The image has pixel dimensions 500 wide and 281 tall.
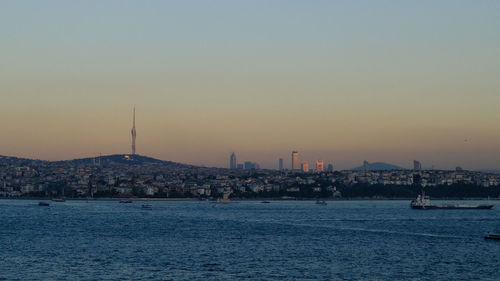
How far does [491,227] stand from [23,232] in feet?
175

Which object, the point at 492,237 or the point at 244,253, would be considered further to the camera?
the point at 492,237

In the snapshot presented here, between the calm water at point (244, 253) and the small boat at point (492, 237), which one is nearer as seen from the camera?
the calm water at point (244, 253)

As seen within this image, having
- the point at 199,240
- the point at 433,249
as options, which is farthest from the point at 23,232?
the point at 433,249

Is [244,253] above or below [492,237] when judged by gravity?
below

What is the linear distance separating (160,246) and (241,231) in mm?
19120

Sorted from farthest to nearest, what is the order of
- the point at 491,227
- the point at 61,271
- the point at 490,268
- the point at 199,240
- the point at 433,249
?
1. the point at 491,227
2. the point at 199,240
3. the point at 433,249
4. the point at 490,268
5. the point at 61,271

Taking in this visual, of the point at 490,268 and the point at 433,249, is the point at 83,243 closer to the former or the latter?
the point at 433,249

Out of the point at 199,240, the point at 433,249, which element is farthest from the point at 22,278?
the point at 433,249

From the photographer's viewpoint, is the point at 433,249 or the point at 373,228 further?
the point at 373,228

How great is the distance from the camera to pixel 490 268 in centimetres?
4956

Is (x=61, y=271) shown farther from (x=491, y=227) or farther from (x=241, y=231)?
(x=491, y=227)

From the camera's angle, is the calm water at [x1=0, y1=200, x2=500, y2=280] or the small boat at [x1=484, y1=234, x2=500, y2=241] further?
the small boat at [x1=484, y1=234, x2=500, y2=241]

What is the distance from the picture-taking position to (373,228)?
8600cm

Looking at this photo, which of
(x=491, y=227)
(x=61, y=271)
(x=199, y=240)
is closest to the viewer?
(x=61, y=271)
